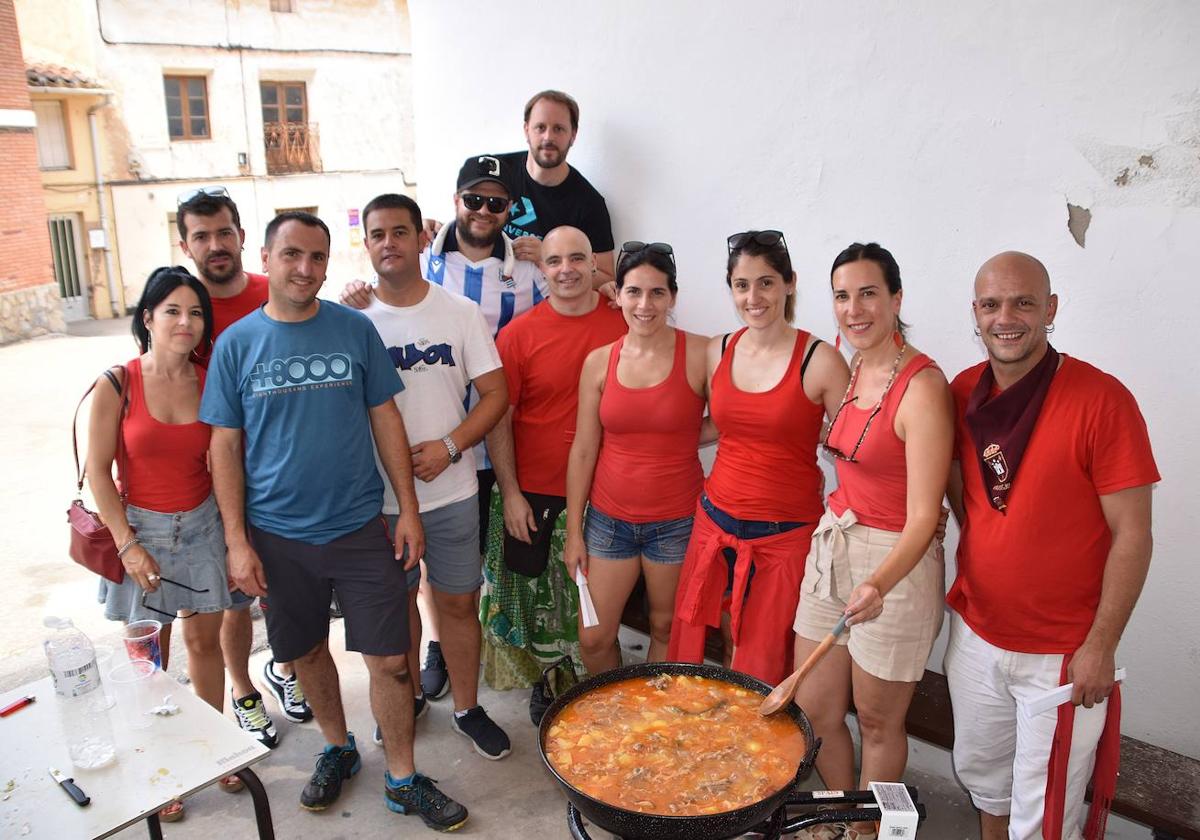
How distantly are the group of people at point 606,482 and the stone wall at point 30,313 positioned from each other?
1440 cm

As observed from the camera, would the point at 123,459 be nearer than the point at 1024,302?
No

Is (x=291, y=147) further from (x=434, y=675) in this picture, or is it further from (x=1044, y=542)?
(x=1044, y=542)

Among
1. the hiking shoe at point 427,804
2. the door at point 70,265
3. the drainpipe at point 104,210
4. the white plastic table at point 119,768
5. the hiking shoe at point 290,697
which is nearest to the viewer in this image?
the white plastic table at point 119,768

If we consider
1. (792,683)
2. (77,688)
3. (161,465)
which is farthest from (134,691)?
(792,683)

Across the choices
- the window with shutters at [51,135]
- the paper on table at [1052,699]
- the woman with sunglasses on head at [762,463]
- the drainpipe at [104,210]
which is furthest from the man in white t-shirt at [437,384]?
the drainpipe at [104,210]

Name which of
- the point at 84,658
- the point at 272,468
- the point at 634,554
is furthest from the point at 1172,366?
the point at 84,658

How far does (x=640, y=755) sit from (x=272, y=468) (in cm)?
160

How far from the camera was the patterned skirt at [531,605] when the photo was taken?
382 cm

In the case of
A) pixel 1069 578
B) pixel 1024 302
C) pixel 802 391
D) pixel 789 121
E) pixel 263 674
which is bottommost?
pixel 263 674

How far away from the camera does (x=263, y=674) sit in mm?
4285

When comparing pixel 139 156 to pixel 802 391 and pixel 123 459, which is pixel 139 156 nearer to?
pixel 123 459

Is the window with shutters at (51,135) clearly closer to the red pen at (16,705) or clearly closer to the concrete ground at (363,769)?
the concrete ground at (363,769)

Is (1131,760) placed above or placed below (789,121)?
below

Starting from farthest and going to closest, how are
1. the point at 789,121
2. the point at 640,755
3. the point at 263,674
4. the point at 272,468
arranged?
the point at 263,674
the point at 789,121
the point at 272,468
the point at 640,755
